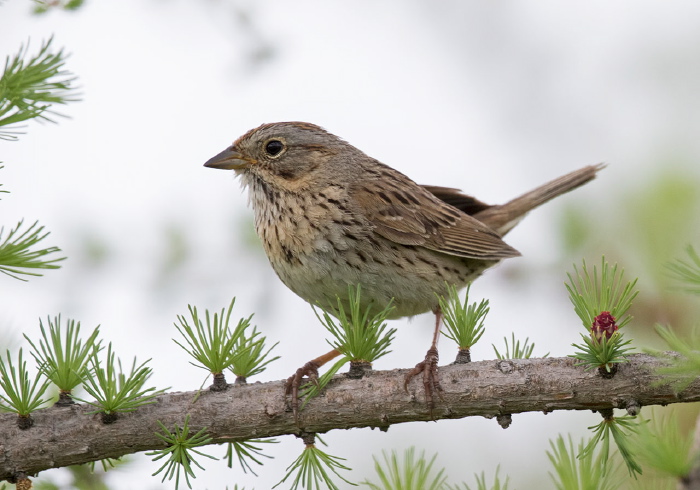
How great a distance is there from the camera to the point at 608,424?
9.00 ft

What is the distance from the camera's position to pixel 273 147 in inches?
207

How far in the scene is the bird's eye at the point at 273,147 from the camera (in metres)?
5.25

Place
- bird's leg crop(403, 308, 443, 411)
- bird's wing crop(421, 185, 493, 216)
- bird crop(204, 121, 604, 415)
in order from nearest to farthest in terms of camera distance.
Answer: bird's leg crop(403, 308, 443, 411) < bird crop(204, 121, 604, 415) < bird's wing crop(421, 185, 493, 216)

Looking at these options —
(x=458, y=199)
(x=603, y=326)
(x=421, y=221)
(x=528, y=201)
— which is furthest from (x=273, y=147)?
(x=603, y=326)

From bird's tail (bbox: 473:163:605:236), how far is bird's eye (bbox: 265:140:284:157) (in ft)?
5.97

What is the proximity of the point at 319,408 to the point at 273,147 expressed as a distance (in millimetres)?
2463

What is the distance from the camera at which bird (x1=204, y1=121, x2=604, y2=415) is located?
14.8 feet

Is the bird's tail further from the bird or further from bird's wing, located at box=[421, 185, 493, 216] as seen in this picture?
the bird

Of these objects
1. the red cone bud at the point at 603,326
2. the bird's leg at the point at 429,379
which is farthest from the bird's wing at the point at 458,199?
the red cone bud at the point at 603,326

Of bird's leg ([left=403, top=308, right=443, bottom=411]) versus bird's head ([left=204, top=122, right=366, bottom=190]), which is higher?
bird's head ([left=204, top=122, right=366, bottom=190])

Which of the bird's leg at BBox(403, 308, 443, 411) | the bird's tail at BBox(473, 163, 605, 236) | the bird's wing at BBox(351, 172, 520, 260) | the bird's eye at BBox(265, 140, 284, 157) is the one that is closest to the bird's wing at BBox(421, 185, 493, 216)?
the bird's tail at BBox(473, 163, 605, 236)

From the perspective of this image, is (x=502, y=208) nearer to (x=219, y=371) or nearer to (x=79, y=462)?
(x=219, y=371)

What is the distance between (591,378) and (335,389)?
1005 millimetres

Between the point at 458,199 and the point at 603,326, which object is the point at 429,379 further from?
the point at 458,199
